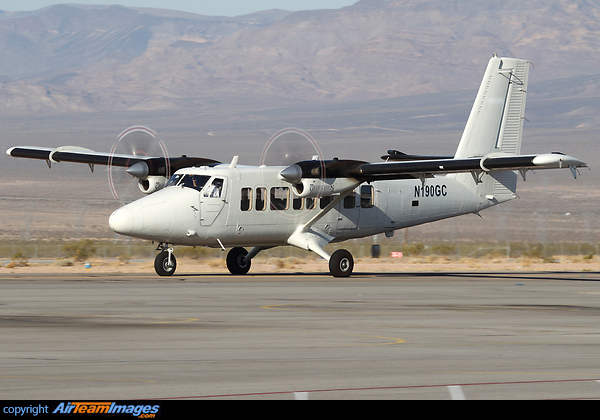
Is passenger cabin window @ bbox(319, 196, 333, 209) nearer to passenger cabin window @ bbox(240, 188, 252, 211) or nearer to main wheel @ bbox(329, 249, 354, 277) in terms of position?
main wheel @ bbox(329, 249, 354, 277)

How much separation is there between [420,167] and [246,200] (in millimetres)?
5206

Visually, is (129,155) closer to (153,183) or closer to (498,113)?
Answer: (153,183)

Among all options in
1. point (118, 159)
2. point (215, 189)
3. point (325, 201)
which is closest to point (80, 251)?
point (118, 159)

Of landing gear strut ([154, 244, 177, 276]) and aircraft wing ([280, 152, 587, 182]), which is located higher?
→ aircraft wing ([280, 152, 587, 182])

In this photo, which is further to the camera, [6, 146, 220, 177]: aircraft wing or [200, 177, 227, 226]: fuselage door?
Answer: [6, 146, 220, 177]: aircraft wing

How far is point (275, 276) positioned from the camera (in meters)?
29.7

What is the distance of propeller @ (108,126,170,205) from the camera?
101 feet

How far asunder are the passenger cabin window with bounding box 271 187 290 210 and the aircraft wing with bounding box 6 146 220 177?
2.05m

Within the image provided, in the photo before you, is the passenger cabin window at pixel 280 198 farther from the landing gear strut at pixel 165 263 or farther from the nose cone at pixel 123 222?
the nose cone at pixel 123 222

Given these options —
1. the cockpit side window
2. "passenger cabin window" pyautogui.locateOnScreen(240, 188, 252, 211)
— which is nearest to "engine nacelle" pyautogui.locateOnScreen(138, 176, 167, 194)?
the cockpit side window


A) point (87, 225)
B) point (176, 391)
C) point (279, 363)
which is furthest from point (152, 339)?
point (87, 225)

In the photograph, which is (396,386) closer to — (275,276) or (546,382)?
(546,382)

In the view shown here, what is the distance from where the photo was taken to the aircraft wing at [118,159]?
30.2 m

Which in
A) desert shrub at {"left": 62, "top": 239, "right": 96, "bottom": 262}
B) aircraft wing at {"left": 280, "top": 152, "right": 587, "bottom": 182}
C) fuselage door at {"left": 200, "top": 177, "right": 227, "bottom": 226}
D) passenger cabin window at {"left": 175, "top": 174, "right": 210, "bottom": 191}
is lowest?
desert shrub at {"left": 62, "top": 239, "right": 96, "bottom": 262}
